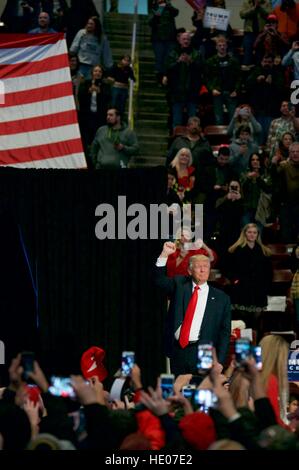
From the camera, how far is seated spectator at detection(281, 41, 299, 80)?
1852cm

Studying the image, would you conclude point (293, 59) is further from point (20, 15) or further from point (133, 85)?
point (20, 15)

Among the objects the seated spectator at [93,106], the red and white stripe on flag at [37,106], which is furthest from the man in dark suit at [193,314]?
the seated spectator at [93,106]

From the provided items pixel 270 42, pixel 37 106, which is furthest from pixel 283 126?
pixel 37 106

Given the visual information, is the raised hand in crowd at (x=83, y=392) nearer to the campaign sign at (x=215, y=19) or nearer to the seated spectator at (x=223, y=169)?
the seated spectator at (x=223, y=169)

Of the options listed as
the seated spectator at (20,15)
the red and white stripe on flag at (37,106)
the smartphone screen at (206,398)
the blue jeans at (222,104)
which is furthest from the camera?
the seated spectator at (20,15)

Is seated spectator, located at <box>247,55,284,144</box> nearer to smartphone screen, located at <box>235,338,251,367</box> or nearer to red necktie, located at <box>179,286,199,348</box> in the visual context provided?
red necktie, located at <box>179,286,199,348</box>

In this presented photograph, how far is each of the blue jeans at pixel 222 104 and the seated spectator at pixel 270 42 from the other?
94 centimetres

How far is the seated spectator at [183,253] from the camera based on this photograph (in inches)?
488

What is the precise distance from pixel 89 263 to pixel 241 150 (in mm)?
4497

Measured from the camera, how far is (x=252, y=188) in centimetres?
1633

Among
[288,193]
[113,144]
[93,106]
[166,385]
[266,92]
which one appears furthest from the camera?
[266,92]

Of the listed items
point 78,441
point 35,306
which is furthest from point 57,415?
point 35,306

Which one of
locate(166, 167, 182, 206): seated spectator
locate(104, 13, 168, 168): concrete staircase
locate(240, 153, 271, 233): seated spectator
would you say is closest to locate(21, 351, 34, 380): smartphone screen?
locate(166, 167, 182, 206): seated spectator

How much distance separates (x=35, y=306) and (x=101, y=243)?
0.89 m
